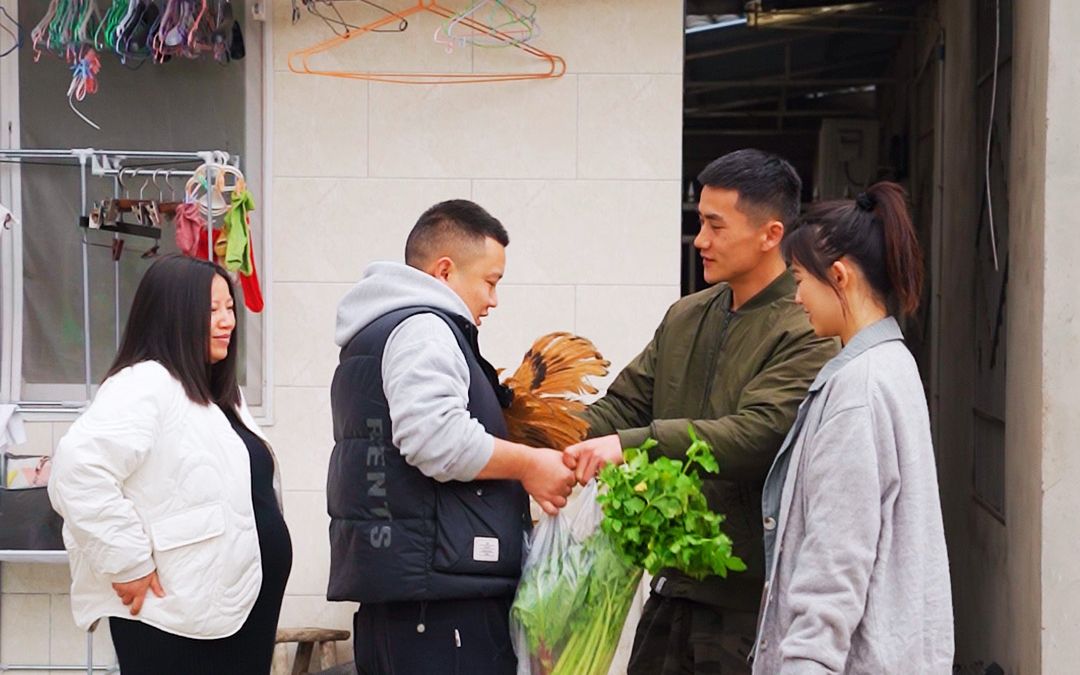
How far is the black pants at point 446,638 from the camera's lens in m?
3.06

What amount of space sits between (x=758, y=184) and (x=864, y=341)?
658 mm

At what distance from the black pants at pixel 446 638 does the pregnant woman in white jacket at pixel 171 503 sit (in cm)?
54

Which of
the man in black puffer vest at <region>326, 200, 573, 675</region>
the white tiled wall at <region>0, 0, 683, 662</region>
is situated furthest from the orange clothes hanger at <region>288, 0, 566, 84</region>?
the man in black puffer vest at <region>326, 200, 573, 675</region>

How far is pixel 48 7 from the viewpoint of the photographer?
16.6 ft

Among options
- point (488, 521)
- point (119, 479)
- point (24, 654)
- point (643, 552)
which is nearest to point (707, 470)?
point (643, 552)

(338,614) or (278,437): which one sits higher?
(278,437)

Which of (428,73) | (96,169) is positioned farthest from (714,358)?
(96,169)

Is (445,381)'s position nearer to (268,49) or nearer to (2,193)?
(268,49)

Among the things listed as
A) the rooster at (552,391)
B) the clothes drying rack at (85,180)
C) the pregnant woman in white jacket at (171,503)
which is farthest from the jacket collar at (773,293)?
the clothes drying rack at (85,180)

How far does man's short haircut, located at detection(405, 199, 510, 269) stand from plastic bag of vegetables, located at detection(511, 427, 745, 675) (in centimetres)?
63

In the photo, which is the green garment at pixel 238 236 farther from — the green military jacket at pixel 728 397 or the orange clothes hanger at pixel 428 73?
the green military jacket at pixel 728 397

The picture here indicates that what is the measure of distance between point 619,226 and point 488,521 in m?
2.05

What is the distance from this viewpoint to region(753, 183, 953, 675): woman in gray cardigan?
252cm

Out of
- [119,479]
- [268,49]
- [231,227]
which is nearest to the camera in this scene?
[119,479]
